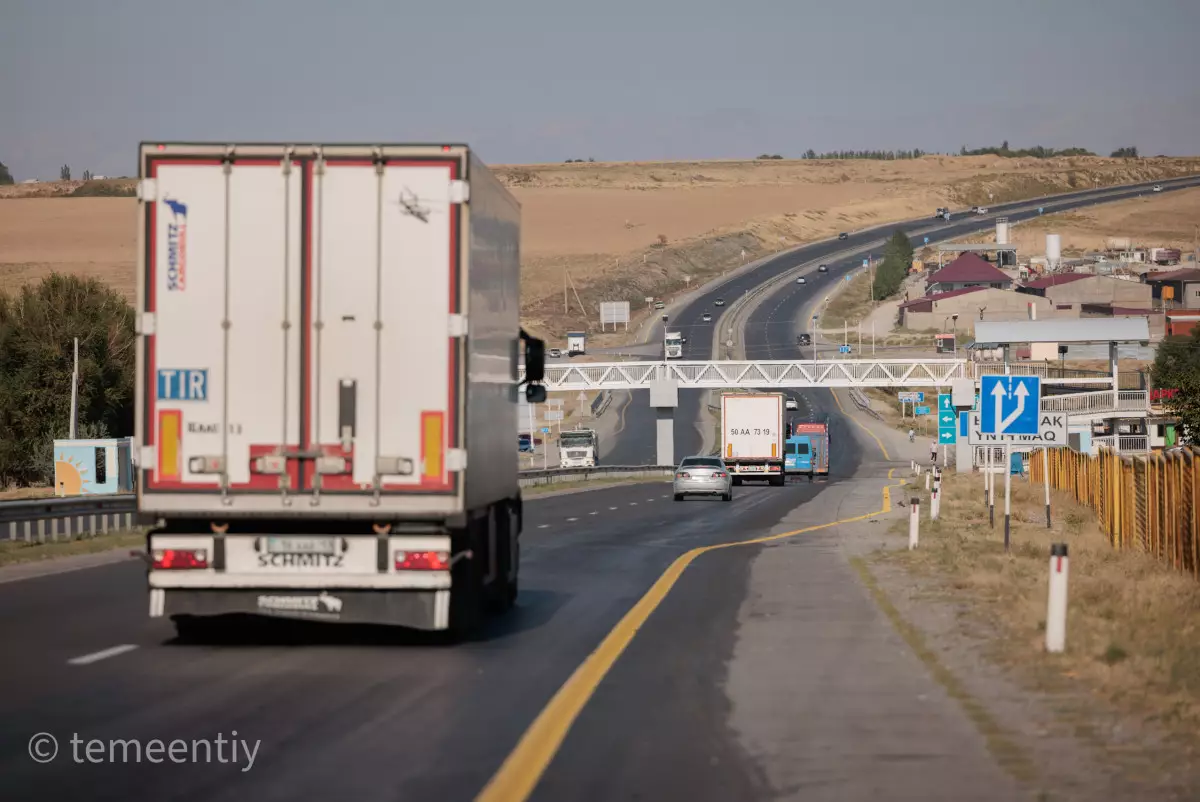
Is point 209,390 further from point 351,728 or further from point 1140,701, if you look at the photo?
point 1140,701

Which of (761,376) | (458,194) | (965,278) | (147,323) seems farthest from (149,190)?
(965,278)

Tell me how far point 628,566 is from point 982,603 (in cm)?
720

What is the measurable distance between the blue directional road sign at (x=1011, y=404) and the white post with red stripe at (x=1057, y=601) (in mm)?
12819

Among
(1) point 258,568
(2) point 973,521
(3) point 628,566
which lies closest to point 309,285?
(1) point 258,568

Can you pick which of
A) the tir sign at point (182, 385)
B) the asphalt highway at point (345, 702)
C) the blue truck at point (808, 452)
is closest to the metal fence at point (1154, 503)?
the asphalt highway at point (345, 702)

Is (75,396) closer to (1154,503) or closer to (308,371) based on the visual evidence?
(1154,503)

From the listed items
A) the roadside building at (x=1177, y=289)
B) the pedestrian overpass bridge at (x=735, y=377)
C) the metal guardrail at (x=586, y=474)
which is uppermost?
the roadside building at (x=1177, y=289)

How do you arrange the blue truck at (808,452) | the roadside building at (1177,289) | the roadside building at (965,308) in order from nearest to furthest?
the blue truck at (808,452) < the roadside building at (965,308) < the roadside building at (1177,289)

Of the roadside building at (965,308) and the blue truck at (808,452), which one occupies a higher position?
the roadside building at (965,308)

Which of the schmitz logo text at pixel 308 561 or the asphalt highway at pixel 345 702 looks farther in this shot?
the schmitz logo text at pixel 308 561

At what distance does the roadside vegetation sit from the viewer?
33.3 feet

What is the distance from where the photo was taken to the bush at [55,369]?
6762 cm

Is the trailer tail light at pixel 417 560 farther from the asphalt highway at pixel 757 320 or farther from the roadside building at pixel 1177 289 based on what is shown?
the roadside building at pixel 1177 289

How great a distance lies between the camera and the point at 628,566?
24.4m
